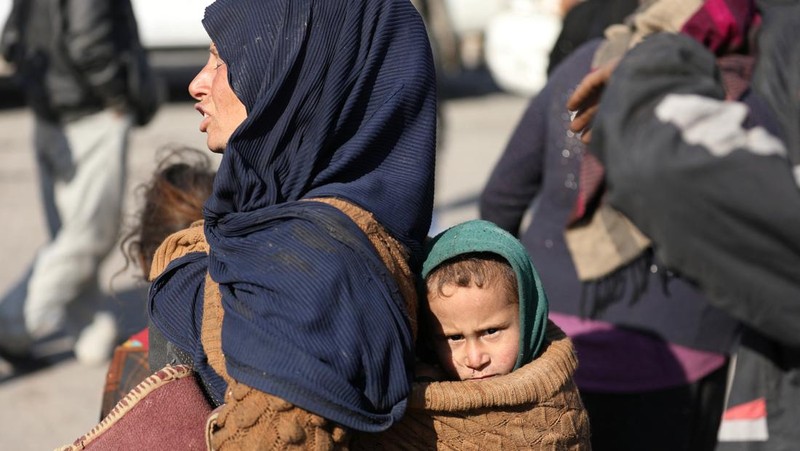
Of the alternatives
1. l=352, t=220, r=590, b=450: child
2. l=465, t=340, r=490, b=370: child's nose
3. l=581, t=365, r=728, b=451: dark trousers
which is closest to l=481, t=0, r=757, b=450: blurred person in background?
l=581, t=365, r=728, b=451: dark trousers

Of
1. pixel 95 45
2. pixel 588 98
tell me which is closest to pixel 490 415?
pixel 588 98

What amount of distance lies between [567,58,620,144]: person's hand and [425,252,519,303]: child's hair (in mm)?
270

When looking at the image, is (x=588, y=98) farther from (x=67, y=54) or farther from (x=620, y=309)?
(x=67, y=54)

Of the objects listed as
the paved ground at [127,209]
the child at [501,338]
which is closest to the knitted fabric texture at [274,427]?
the child at [501,338]

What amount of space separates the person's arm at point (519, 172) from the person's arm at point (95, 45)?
8.01 feet

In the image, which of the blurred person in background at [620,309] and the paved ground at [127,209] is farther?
the paved ground at [127,209]

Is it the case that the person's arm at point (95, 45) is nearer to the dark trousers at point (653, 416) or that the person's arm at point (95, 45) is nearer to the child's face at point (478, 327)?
the dark trousers at point (653, 416)

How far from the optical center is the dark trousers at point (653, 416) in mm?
2920

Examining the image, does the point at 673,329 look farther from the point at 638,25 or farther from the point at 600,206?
the point at 638,25

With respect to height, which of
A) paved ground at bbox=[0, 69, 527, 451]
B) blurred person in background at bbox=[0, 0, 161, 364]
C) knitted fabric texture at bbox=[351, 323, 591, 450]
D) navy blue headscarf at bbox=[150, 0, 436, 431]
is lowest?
paved ground at bbox=[0, 69, 527, 451]

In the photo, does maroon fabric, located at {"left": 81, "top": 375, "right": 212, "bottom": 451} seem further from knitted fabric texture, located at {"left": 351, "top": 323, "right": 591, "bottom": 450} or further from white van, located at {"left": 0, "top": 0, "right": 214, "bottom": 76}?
white van, located at {"left": 0, "top": 0, "right": 214, "bottom": 76}

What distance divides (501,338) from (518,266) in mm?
133

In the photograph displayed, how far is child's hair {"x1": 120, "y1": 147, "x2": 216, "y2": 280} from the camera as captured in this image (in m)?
2.94

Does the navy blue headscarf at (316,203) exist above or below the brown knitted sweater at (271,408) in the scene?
above
